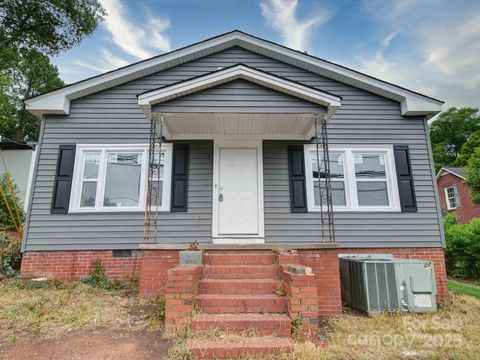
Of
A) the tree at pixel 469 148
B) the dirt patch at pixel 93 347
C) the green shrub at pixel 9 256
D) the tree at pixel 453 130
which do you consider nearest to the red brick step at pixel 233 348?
the dirt patch at pixel 93 347

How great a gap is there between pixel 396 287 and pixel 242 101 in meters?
3.80

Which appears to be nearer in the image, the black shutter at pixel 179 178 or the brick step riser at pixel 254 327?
the brick step riser at pixel 254 327

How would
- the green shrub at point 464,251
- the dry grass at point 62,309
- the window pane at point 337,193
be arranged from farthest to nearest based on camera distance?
1. the green shrub at point 464,251
2. the window pane at point 337,193
3. the dry grass at point 62,309

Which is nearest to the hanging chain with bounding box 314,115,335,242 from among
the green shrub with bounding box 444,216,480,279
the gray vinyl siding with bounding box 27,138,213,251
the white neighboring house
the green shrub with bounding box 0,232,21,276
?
the gray vinyl siding with bounding box 27,138,213,251

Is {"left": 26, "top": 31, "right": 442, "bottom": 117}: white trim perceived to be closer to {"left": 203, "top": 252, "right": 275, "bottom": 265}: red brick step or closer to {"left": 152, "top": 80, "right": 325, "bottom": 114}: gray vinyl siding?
{"left": 152, "top": 80, "right": 325, "bottom": 114}: gray vinyl siding

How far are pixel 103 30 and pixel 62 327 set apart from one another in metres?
15.7

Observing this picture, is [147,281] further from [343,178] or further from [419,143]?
[419,143]

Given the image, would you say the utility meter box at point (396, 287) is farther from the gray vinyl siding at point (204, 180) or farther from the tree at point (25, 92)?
the tree at point (25, 92)

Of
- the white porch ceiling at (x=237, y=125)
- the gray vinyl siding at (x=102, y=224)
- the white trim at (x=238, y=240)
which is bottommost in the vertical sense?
the white trim at (x=238, y=240)

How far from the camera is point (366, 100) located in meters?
6.14

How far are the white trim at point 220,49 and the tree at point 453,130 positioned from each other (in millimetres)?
34082

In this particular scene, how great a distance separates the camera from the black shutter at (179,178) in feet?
18.2

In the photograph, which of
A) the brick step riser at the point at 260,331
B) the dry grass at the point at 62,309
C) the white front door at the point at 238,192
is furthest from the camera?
the white front door at the point at 238,192

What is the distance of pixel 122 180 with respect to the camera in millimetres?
5715
